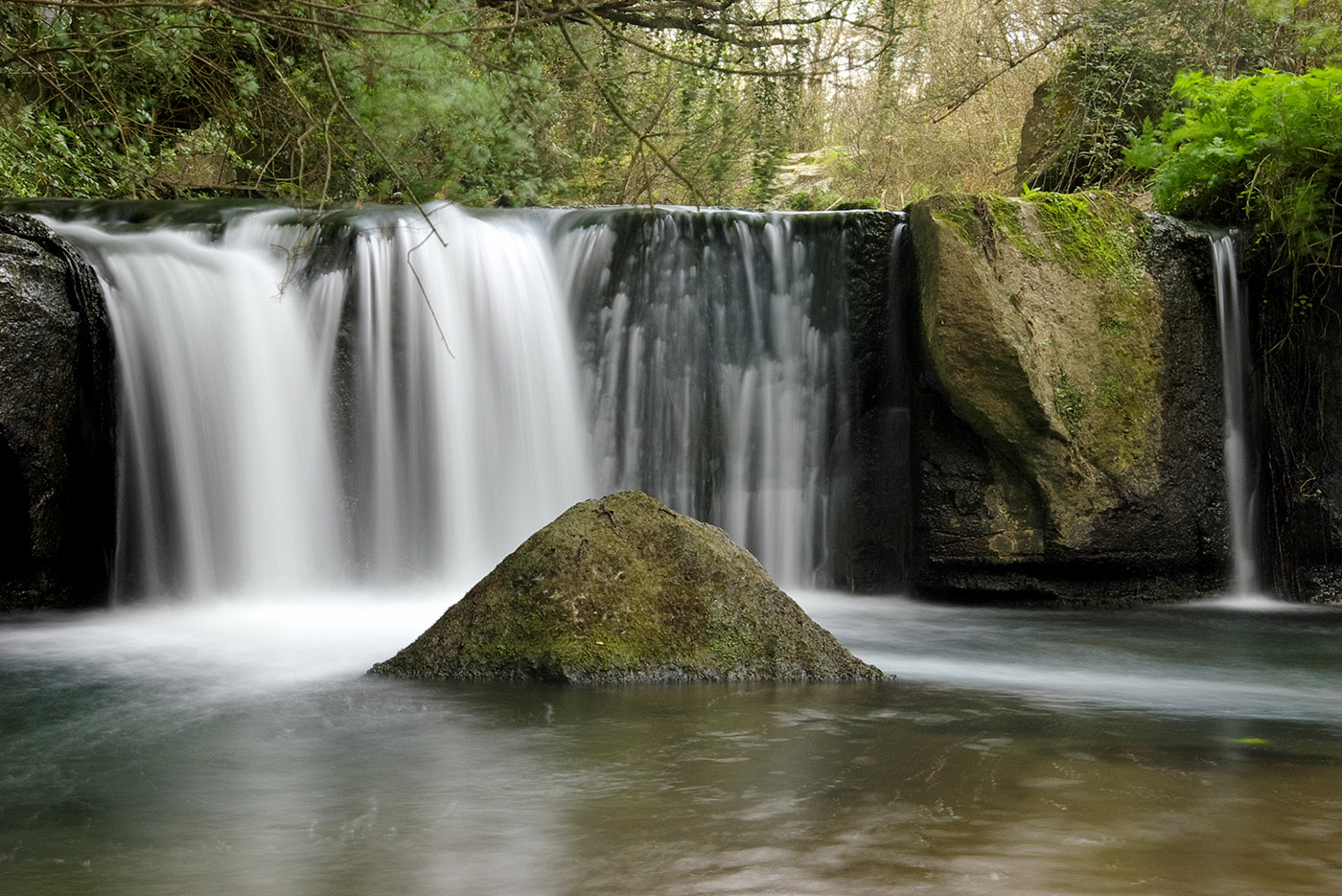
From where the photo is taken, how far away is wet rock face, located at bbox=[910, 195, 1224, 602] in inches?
292

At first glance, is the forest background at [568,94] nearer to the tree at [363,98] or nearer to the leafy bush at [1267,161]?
the tree at [363,98]

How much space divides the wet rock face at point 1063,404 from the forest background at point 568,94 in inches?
58.5

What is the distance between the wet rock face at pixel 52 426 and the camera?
6.39 m

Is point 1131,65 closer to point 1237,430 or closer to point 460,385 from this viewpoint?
point 1237,430

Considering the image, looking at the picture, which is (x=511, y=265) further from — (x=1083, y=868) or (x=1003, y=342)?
(x=1083, y=868)

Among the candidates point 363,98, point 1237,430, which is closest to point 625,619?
point 1237,430

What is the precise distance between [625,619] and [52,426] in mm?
3810

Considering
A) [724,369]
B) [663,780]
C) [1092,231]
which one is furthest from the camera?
[724,369]

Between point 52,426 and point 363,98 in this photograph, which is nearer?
point 52,426

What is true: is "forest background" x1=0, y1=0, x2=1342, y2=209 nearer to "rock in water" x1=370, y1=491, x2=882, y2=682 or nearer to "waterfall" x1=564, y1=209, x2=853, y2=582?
"waterfall" x1=564, y1=209, x2=853, y2=582

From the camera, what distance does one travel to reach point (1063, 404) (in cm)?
749

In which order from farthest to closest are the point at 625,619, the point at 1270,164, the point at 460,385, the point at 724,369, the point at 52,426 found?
1. the point at 724,369
2. the point at 1270,164
3. the point at 460,385
4. the point at 52,426
5. the point at 625,619

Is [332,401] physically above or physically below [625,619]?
above

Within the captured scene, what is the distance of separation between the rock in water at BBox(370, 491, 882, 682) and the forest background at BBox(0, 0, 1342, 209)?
7.07 feet
